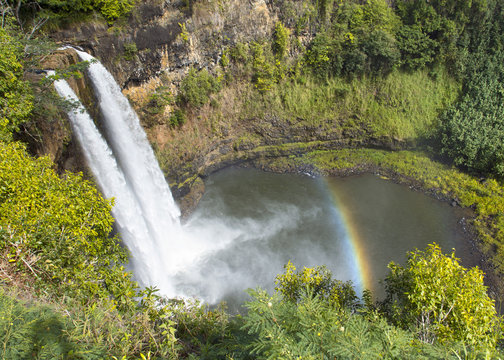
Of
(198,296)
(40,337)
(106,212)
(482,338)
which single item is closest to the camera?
(40,337)

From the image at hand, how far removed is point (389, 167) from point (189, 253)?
16338 mm

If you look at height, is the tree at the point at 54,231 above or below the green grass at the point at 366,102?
above

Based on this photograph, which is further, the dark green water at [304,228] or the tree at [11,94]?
the dark green water at [304,228]

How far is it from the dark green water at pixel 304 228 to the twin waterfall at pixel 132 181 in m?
1.50

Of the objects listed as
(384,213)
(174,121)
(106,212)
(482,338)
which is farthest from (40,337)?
(384,213)

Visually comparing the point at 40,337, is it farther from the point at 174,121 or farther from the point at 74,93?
the point at 174,121

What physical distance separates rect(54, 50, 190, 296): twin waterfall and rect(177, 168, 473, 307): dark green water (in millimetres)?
1497

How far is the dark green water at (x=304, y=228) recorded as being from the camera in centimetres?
1550

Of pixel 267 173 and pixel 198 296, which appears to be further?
pixel 267 173

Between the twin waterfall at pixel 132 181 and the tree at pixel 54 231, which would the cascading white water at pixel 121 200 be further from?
the tree at pixel 54 231

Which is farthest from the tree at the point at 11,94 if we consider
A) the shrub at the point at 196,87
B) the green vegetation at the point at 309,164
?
the shrub at the point at 196,87

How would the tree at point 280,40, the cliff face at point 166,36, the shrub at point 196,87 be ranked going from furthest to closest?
the tree at point 280,40, the shrub at point 196,87, the cliff face at point 166,36

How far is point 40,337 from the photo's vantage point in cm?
409

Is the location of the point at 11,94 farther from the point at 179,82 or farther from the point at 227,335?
the point at 179,82
